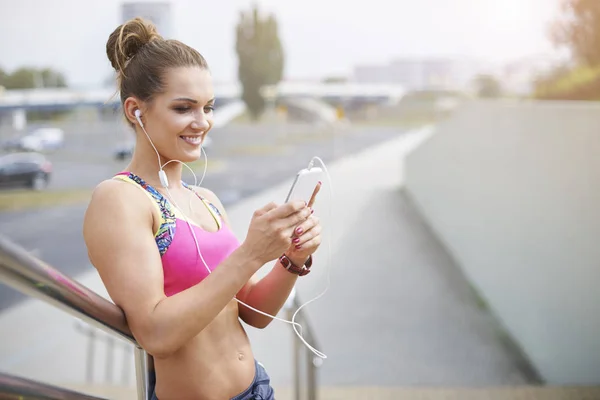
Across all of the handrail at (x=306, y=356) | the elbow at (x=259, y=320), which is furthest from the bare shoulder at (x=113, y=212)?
the handrail at (x=306, y=356)

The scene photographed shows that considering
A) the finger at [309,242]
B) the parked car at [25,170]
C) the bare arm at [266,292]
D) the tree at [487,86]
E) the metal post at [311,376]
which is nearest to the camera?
the finger at [309,242]

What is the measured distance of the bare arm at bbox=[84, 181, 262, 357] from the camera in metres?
0.85

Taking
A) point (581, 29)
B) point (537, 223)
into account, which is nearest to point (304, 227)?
point (537, 223)

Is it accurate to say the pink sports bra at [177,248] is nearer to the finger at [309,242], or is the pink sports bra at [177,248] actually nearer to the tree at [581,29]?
the finger at [309,242]

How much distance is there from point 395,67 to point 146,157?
9422 millimetres

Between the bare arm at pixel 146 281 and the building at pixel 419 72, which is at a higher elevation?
the bare arm at pixel 146 281

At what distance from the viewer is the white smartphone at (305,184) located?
959 mm

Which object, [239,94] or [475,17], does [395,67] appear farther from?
[239,94]

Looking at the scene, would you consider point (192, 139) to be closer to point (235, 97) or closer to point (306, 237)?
point (306, 237)

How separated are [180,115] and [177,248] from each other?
0.19 m

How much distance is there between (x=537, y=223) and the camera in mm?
4352

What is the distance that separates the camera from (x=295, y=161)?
9.66m

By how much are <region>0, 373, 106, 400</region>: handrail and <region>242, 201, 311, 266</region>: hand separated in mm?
286

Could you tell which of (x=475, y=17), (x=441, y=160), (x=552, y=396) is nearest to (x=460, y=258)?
(x=441, y=160)
